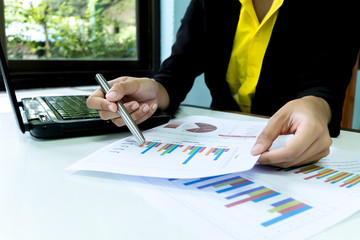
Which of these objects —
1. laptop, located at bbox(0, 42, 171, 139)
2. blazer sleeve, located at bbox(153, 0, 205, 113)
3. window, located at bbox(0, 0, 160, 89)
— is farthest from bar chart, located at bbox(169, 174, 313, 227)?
window, located at bbox(0, 0, 160, 89)

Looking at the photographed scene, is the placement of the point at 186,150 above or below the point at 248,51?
below

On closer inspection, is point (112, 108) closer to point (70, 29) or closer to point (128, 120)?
point (128, 120)

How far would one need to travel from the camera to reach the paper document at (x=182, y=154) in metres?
0.35

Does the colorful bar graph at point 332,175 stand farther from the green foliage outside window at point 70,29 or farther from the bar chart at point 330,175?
→ the green foliage outside window at point 70,29

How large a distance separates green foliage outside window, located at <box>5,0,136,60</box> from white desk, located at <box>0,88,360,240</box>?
1337 millimetres

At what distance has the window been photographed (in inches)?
59.7

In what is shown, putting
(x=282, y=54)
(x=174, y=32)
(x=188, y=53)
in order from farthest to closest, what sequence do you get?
(x=174, y=32) < (x=188, y=53) < (x=282, y=54)

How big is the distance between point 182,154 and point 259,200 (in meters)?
0.15

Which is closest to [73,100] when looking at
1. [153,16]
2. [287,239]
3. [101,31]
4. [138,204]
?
[138,204]

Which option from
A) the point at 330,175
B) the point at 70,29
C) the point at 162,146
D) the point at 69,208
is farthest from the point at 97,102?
the point at 70,29

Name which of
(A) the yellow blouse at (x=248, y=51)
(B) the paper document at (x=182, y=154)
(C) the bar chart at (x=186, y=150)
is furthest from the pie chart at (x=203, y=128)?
(A) the yellow blouse at (x=248, y=51)

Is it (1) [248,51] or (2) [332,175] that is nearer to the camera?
(2) [332,175]

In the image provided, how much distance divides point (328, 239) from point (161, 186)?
175 mm

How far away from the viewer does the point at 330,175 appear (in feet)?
1.21
